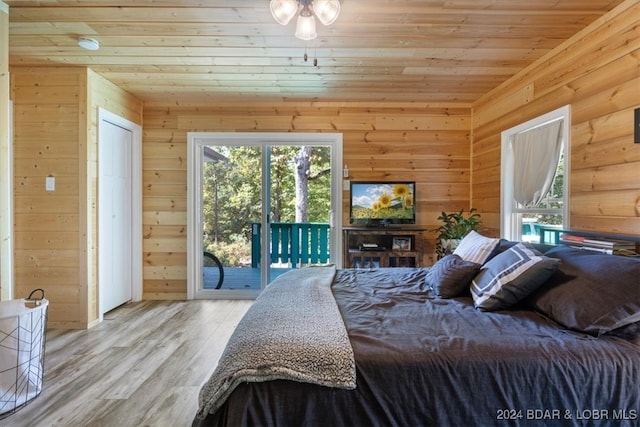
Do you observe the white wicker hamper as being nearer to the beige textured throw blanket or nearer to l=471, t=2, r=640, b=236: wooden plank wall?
the beige textured throw blanket

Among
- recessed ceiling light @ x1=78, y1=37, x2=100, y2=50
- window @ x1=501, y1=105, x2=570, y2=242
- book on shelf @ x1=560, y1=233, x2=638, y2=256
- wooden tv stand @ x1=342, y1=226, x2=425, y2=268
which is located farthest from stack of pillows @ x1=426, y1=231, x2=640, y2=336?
recessed ceiling light @ x1=78, y1=37, x2=100, y2=50

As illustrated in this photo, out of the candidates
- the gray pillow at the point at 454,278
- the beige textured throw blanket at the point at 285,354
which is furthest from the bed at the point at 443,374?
the gray pillow at the point at 454,278

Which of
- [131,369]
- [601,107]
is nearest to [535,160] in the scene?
[601,107]

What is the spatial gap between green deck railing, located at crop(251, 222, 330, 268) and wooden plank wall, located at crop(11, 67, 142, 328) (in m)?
1.71

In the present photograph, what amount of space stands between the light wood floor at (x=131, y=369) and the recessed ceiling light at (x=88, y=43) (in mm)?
2395

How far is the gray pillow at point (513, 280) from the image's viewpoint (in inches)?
62.9

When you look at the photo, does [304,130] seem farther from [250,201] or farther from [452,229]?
[452,229]

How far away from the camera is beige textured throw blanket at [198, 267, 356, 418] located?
3.47 ft

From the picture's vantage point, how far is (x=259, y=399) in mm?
1061

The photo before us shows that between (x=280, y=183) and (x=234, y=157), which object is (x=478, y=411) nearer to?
(x=280, y=183)

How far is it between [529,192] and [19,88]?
482 cm

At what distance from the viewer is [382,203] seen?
3811 millimetres

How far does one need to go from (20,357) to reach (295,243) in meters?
2.73

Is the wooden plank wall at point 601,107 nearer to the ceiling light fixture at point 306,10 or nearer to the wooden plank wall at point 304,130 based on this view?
the wooden plank wall at point 304,130
